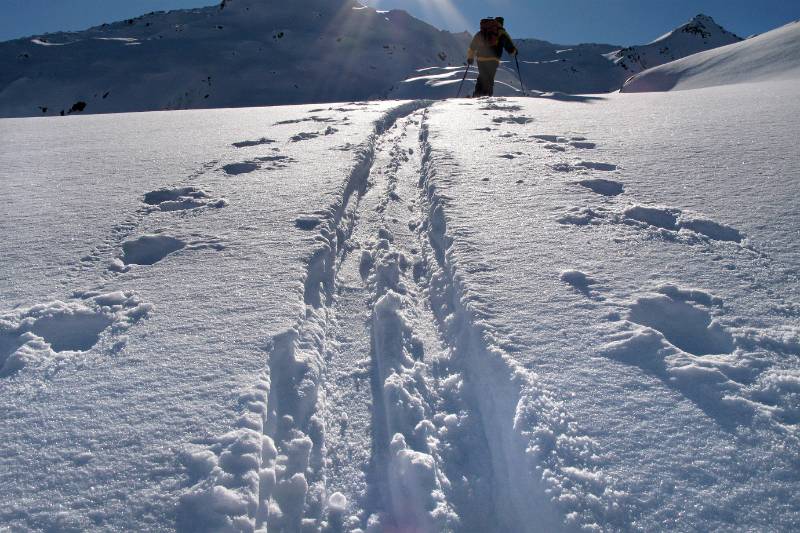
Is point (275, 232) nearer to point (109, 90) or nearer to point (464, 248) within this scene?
point (464, 248)

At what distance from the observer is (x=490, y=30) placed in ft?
32.6

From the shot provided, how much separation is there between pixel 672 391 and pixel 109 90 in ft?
77.2

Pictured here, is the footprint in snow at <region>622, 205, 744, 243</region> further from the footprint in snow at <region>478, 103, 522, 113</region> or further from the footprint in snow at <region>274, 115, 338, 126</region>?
the footprint in snow at <region>274, 115, 338, 126</region>

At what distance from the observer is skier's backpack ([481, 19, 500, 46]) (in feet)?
32.4

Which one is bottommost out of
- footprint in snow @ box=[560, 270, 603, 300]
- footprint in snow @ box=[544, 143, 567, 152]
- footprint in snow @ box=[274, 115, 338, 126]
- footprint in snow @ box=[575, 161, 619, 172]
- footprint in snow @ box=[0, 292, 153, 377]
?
footprint in snow @ box=[0, 292, 153, 377]

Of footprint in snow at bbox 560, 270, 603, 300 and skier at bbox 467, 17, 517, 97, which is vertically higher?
skier at bbox 467, 17, 517, 97

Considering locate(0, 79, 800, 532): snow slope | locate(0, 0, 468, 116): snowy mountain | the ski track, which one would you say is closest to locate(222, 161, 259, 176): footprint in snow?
locate(0, 79, 800, 532): snow slope

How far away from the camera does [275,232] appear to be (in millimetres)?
2545

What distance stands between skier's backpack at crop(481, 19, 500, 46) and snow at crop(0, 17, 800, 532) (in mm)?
7635

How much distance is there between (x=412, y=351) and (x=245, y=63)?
24.6m

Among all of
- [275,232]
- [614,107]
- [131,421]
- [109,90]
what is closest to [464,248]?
[275,232]

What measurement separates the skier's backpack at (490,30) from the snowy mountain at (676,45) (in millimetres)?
32222

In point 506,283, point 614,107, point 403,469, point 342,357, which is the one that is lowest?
point 403,469

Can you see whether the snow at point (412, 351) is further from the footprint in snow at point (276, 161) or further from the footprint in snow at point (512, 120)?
the footprint in snow at point (512, 120)
